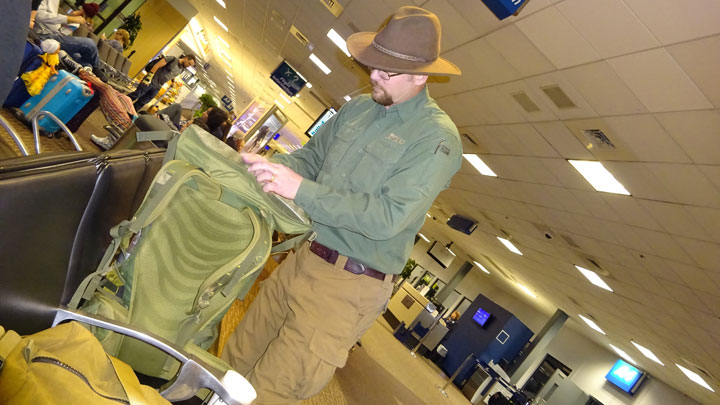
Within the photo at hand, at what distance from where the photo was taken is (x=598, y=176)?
4.83 metres

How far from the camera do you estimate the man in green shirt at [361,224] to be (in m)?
1.44

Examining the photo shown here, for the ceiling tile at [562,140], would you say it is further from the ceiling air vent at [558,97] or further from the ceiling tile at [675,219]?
the ceiling tile at [675,219]

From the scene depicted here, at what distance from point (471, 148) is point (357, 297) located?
5512mm

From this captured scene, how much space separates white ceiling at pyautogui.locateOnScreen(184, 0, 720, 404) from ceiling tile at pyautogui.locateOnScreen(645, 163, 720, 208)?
0.01m

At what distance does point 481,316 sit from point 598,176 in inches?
338

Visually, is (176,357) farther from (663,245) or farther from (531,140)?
(663,245)

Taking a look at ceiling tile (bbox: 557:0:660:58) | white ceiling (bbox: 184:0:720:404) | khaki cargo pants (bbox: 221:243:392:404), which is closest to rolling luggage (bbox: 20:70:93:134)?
white ceiling (bbox: 184:0:720:404)

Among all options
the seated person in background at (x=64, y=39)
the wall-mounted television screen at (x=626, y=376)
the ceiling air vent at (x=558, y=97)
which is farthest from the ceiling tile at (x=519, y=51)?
the wall-mounted television screen at (x=626, y=376)

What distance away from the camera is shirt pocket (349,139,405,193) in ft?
5.13

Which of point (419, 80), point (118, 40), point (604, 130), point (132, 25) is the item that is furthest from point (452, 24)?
point (132, 25)

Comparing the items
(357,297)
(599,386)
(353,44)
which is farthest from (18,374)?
(599,386)

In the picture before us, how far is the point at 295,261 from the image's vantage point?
1745 millimetres

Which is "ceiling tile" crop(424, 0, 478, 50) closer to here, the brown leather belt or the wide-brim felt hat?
the wide-brim felt hat

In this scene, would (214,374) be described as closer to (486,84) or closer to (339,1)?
(486,84)
